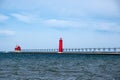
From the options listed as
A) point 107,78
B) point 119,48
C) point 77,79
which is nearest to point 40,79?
point 77,79

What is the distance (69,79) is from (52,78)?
6.70 feet

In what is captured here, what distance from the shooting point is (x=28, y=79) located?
3066 centimetres

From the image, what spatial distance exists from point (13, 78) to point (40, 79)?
3.01m

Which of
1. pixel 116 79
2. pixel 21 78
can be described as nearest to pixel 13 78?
pixel 21 78

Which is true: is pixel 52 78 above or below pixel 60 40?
below

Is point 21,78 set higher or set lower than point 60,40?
lower

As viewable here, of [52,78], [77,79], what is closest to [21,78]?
[52,78]

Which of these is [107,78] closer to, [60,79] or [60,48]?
[60,79]

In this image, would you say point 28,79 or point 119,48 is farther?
point 119,48

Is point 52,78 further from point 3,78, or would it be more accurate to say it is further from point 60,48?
point 60,48

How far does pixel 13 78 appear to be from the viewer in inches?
1253

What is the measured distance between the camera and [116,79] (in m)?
31.2

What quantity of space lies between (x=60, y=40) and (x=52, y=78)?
145m

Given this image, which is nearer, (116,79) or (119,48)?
(116,79)
